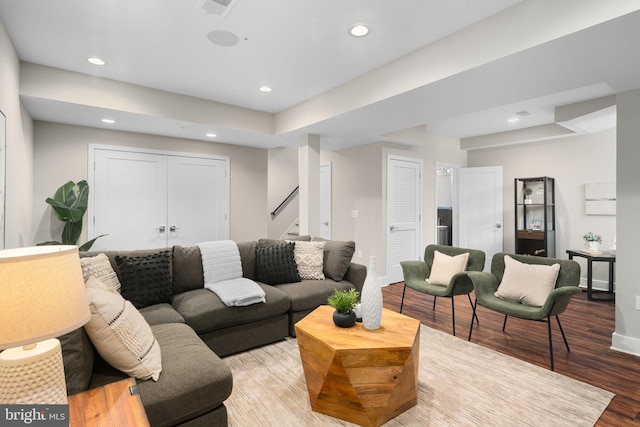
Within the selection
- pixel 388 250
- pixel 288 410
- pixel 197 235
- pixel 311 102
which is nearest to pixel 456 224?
pixel 388 250

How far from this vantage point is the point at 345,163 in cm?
583

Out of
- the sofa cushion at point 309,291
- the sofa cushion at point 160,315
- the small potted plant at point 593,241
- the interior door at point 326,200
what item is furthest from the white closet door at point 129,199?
the small potted plant at point 593,241

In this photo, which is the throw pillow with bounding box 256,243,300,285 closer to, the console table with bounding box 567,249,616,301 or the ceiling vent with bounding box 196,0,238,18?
the ceiling vent with bounding box 196,0,238,18

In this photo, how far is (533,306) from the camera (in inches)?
112

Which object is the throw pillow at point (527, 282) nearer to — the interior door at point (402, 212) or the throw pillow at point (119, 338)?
the interior door at point (402, 212)

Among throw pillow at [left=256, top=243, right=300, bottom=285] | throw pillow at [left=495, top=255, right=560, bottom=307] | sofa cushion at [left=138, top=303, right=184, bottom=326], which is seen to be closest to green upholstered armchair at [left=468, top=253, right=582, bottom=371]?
throw pillow at [left=495, top=255, right=560, bottom=307]

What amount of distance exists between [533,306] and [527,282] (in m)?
0.22

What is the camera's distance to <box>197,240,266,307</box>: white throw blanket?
2.77 meters

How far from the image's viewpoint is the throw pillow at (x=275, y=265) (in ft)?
11.1

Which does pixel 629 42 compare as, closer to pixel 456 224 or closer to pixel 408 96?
pixel 408 96

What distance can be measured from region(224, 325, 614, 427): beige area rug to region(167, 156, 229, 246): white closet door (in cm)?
274

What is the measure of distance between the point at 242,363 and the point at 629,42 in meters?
3.52

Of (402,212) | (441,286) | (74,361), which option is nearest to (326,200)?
(402,212)

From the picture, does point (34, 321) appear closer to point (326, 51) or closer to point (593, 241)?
point (326, 51)
